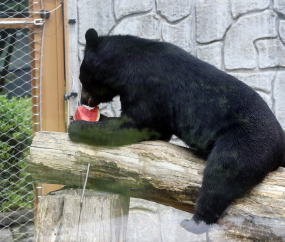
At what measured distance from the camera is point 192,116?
155cm

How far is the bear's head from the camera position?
1.71m

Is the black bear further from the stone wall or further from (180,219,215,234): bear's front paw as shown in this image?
the stone wall

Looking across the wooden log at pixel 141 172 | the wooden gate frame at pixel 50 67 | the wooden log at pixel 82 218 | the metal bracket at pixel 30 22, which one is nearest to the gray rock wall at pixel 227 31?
the wooden gate frame at pixel 50 67

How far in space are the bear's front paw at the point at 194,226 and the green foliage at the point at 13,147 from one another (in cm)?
117

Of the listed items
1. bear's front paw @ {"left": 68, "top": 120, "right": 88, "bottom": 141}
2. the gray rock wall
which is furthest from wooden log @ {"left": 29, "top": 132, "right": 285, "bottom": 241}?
the gray rock wall

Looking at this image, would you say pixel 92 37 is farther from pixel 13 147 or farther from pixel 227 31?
pixel 227 31

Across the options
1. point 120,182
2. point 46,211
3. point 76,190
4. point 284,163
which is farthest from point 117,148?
point 284,163

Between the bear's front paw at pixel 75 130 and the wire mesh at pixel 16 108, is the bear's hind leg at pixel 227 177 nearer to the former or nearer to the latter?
the bear's front paw at pixel 75 130

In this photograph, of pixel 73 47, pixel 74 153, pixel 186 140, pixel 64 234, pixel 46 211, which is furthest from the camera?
pixel 73 47

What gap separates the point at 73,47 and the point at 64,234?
4.72 ft

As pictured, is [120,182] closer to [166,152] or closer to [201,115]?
[166,152]

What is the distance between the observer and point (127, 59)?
5.46 feet

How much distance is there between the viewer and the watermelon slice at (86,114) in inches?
68.6

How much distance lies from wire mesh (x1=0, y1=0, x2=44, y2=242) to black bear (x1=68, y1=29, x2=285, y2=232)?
64cm
